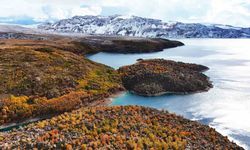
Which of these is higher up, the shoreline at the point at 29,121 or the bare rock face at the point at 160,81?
the bare rock face at the point at 160,81

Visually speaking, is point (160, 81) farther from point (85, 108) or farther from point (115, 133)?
point (115, 133)

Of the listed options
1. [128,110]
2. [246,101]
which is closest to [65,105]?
[128,110]

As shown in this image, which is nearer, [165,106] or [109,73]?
[165,106]

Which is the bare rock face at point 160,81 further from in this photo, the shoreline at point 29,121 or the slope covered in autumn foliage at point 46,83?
the shoreline at point 29,121

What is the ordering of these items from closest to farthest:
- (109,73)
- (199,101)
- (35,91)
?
1. (35,91)
2. (199,101)
3. (109,73)

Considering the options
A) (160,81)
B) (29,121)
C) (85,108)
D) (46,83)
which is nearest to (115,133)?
(85,108)

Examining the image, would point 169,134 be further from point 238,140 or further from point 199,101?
point 199,101

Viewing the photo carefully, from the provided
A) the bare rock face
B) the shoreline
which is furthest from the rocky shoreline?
the shoreline

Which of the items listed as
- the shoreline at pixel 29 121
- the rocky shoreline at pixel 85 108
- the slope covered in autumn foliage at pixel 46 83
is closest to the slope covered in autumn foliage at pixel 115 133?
the rocky shoreline at pixel 85 108
